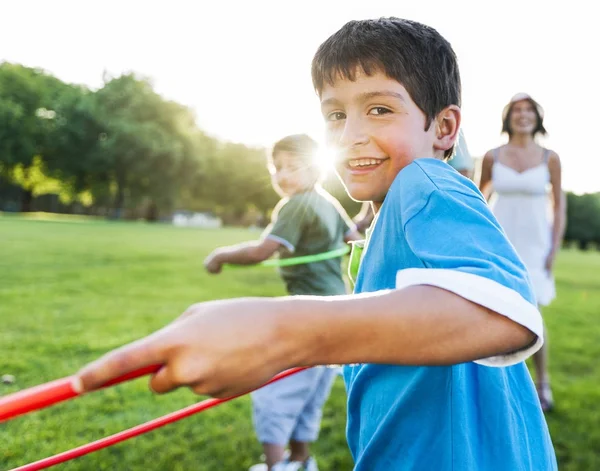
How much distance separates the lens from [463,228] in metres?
0.96

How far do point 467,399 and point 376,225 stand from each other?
0.42 m

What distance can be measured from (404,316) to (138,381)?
5.01 metres

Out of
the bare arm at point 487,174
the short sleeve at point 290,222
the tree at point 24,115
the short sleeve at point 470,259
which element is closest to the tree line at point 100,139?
the tree at point 24,115

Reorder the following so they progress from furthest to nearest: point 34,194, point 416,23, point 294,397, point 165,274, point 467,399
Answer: point 34,194 < point 165,274 < point 294,397 < point 416,23 < point 467,399

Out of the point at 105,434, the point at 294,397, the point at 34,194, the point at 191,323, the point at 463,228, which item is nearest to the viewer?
the point at 191,323

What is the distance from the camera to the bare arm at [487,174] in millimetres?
5270

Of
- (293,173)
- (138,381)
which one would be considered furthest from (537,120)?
(138,381)

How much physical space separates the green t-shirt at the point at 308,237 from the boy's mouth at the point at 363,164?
217 centimetres

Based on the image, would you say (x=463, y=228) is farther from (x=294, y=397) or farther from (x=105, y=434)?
(x=105, y=434)

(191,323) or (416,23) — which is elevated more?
(416,23)

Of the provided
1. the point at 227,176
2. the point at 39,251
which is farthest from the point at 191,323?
the point at 227,176

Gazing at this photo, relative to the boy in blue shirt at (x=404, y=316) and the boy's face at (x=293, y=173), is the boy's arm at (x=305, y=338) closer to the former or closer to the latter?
the boy in blue shirt at (x=404, y=316)

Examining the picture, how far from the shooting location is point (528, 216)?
5.24 m

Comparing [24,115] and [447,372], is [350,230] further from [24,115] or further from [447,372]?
[24,115]
